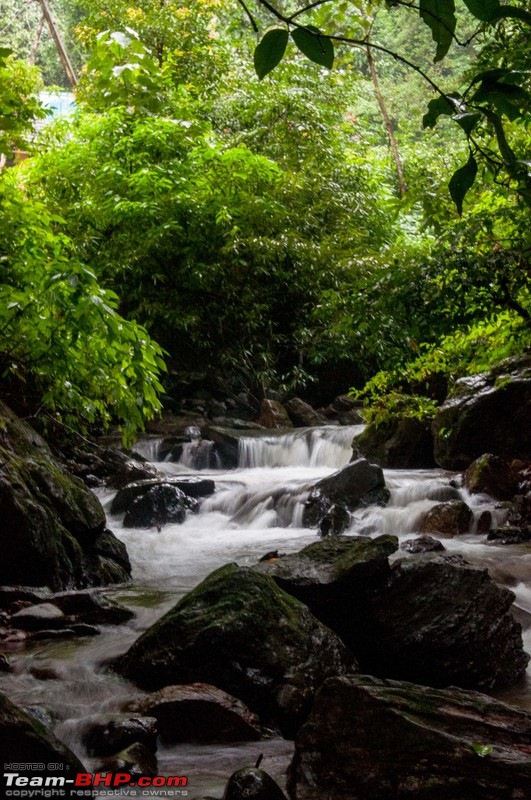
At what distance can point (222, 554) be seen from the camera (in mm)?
8078

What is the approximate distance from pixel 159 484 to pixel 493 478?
4.47 meters

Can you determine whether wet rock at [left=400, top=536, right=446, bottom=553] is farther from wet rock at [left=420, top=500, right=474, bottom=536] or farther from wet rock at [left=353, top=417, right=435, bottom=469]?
wet rock at [left=353, top=417, right=435, bottom=469]

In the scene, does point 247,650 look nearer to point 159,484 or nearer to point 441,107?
point 441,107

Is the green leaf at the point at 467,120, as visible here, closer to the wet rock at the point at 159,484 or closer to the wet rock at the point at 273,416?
the wet rock at the point at 159,484

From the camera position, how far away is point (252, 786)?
2670mm

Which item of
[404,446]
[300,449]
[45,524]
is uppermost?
[404,446]

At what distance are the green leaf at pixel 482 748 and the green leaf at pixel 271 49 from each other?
256 cm

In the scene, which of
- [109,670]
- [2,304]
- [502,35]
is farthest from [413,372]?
[109,670]

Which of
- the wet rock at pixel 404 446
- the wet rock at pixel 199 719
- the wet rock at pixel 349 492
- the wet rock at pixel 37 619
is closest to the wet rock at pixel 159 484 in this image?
the wet rock at pixel 349 492

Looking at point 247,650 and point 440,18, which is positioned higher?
point 440,18

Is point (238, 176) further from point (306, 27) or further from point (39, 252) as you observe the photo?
point (306, 27)

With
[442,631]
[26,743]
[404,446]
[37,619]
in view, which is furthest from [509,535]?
[26,743]

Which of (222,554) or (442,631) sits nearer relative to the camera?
(442,631)

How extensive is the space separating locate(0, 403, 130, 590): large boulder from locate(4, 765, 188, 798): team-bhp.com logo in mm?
2807
